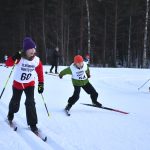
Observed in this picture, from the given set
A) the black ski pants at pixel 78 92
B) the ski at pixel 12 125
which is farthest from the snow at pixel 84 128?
the black ski pants at pixel 78 92

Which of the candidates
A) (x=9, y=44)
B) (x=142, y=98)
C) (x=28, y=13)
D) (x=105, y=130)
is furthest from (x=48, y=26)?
(x=105, y=130)

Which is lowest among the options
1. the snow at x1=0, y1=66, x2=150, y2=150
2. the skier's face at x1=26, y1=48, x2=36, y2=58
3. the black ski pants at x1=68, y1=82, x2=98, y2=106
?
the snow at x1=0, y1=66, x2=150, y2=150

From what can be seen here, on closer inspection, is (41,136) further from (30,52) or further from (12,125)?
(30,52)

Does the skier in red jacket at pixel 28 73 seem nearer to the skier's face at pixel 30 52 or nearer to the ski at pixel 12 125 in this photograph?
the skier's face at pixel 30 52

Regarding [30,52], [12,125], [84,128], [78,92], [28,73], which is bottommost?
[84,128]

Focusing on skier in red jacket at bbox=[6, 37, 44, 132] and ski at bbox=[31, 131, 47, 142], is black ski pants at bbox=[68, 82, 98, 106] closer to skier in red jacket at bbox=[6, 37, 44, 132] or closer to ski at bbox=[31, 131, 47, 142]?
skier in red jacket at bbox=[6, 37, 44, 132]

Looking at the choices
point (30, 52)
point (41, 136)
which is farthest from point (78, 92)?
point (41, 136)

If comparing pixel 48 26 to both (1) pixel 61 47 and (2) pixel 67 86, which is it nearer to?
(1) pixel 61 47

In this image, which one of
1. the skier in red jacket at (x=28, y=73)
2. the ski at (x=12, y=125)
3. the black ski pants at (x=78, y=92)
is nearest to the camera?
the skier in red jacket at (x=28, y=73)

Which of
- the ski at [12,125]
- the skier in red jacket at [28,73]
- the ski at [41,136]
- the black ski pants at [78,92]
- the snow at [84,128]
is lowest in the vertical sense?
the snow at [84,128]

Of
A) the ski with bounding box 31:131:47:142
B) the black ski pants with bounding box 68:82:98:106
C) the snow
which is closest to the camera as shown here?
the snow

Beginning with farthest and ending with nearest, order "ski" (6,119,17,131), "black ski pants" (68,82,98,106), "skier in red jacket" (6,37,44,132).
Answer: "black ski pants" (68,82,98,106) → "ski" (6,119,17,131) → "skier in red jacket" (6,37,44,132)

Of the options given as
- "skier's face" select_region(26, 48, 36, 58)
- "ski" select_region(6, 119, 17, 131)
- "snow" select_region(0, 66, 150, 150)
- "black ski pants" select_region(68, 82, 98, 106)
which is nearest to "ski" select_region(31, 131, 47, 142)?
"snow" select_region(0, 66, 150, 150)

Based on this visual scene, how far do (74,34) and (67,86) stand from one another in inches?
1051
